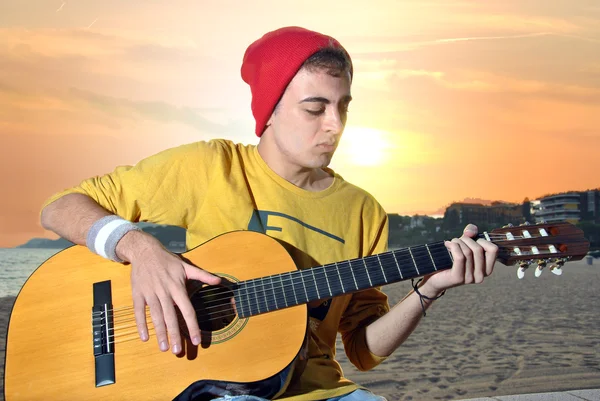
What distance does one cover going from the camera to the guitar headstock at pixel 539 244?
2361mm

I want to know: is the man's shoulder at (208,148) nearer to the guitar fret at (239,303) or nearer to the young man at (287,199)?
the young man at (287,199)

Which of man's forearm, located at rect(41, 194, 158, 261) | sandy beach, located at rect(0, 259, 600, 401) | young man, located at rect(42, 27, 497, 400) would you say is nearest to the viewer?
man's forearm, located at rect(41, 194, 158, 261)

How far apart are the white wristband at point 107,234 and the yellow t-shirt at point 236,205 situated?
0.59 ft

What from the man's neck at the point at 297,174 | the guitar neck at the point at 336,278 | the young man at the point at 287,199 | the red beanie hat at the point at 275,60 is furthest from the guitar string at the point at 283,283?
the red beanie hat at the point at 275,60

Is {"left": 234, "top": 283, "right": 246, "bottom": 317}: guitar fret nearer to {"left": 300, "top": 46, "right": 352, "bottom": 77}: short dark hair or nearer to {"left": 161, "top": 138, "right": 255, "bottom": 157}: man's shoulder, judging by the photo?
{"left": 161, "top": 138, "right": 255, "bottom": 157}: man's shoulder

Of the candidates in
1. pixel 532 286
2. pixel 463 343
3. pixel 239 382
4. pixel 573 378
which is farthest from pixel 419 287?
pixel 532 286

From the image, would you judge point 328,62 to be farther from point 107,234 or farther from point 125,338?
point 125,338

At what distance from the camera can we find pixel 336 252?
2.43 metres

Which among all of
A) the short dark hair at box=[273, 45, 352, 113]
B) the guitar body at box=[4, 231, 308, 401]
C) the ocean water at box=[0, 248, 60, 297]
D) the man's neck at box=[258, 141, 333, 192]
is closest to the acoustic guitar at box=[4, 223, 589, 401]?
the guitar body at box=[4, 231, 308, 401]

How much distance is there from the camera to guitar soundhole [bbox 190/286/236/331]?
2258 mm

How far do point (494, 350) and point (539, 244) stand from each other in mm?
8660

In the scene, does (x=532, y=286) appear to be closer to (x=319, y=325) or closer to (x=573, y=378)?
(x=573, y=378)

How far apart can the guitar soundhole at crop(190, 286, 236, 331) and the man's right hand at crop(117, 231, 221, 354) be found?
123 mm

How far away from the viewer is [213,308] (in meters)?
2.26
